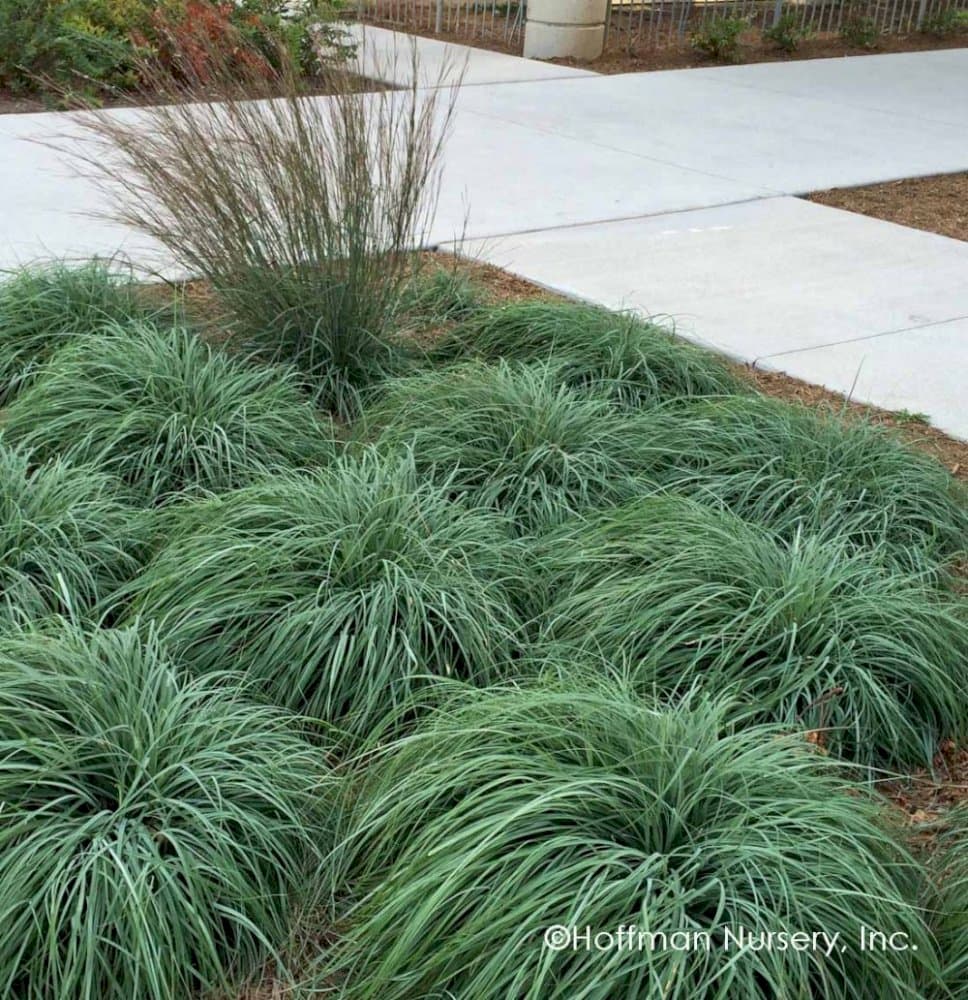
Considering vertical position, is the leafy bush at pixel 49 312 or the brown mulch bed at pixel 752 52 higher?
the leafy bush at pixel 49 312

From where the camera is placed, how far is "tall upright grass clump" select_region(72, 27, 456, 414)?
16.5 feet

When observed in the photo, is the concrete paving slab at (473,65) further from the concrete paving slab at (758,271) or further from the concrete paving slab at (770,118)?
the concrete paving slab at (758,271)

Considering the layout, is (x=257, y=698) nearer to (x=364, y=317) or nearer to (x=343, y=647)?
(x=343, y=647)

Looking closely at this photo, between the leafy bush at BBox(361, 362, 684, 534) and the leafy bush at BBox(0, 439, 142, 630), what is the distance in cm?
91

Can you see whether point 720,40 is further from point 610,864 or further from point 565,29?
point 610,864

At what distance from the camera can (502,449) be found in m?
4.45

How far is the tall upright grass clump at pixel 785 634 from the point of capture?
11.0ft

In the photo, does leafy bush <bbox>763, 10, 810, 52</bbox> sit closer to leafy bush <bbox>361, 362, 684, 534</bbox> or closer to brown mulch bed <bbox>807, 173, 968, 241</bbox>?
brown mulch bed <bbox>807, 173, 968, 241</bbox>

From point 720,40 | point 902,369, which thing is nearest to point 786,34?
point 720,40

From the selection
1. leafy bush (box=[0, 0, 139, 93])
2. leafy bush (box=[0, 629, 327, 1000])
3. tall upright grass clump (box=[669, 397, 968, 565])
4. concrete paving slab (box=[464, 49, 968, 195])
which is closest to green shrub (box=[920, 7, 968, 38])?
concrete paving slab (box=[464, 49, 968, 195])

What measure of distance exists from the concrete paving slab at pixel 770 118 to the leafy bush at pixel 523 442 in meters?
4.36

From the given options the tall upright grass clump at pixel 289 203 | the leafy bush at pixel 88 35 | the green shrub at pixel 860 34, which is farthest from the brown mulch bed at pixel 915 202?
the green shrub at pixel 860 34

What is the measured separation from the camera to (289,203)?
5066 mm

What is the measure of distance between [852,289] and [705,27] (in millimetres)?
7171
